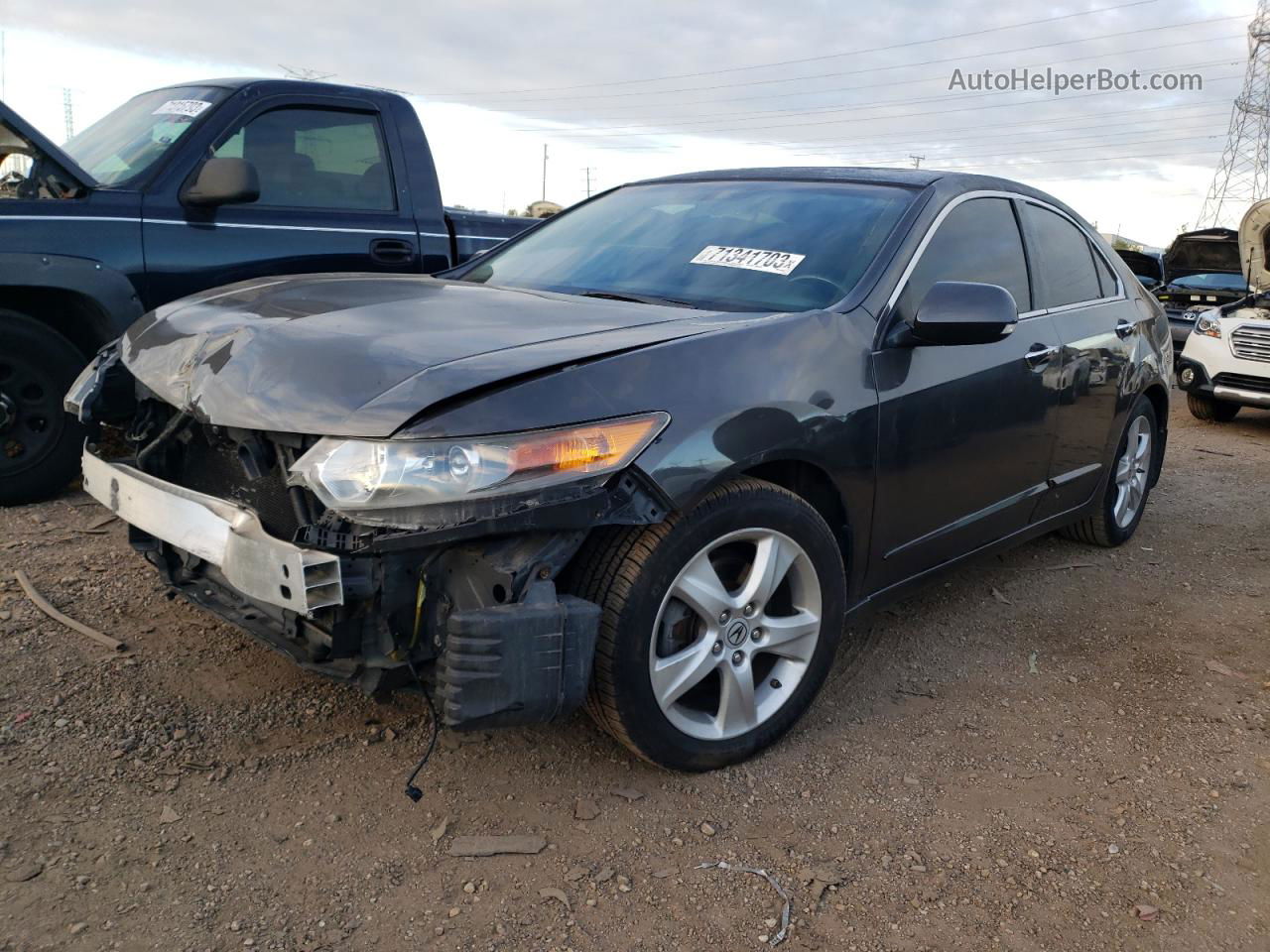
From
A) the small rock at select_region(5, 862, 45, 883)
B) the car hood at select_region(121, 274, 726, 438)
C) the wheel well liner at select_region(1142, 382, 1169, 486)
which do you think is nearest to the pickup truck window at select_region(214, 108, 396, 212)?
the car hood at select_region(121, 274, 726, 438)

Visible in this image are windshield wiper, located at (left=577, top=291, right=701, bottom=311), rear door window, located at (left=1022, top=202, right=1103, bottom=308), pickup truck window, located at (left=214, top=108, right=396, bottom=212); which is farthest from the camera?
pickup truck window, located at (left=214, top=108, right=396, bottom=212)

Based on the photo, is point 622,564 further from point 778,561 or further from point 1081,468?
point 1081,468

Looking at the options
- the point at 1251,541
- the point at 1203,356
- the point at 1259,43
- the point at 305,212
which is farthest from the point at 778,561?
the point at 1259,43

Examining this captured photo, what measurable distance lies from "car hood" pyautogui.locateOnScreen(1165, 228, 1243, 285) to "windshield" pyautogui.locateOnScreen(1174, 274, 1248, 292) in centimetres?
13

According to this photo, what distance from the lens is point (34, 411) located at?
4379mm

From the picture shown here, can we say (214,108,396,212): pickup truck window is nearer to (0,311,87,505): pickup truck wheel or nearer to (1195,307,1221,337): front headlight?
(0,311,87,505): pickup truck wheel

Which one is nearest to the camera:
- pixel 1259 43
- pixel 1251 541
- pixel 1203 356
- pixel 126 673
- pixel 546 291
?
pixel 126 673

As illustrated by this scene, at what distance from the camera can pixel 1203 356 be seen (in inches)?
368

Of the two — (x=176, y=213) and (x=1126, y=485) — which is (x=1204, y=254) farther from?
(x=176, y=213)

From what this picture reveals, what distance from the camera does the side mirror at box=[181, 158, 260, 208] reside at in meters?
4.29

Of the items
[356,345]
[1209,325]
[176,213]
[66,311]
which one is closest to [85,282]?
[66,311]

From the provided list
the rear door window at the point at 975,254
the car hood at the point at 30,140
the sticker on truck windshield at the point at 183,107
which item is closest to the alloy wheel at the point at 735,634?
the rear door window at the point at 975,254

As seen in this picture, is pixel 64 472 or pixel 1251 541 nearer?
pixel 64 472

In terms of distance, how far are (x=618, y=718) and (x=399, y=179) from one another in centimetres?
357
